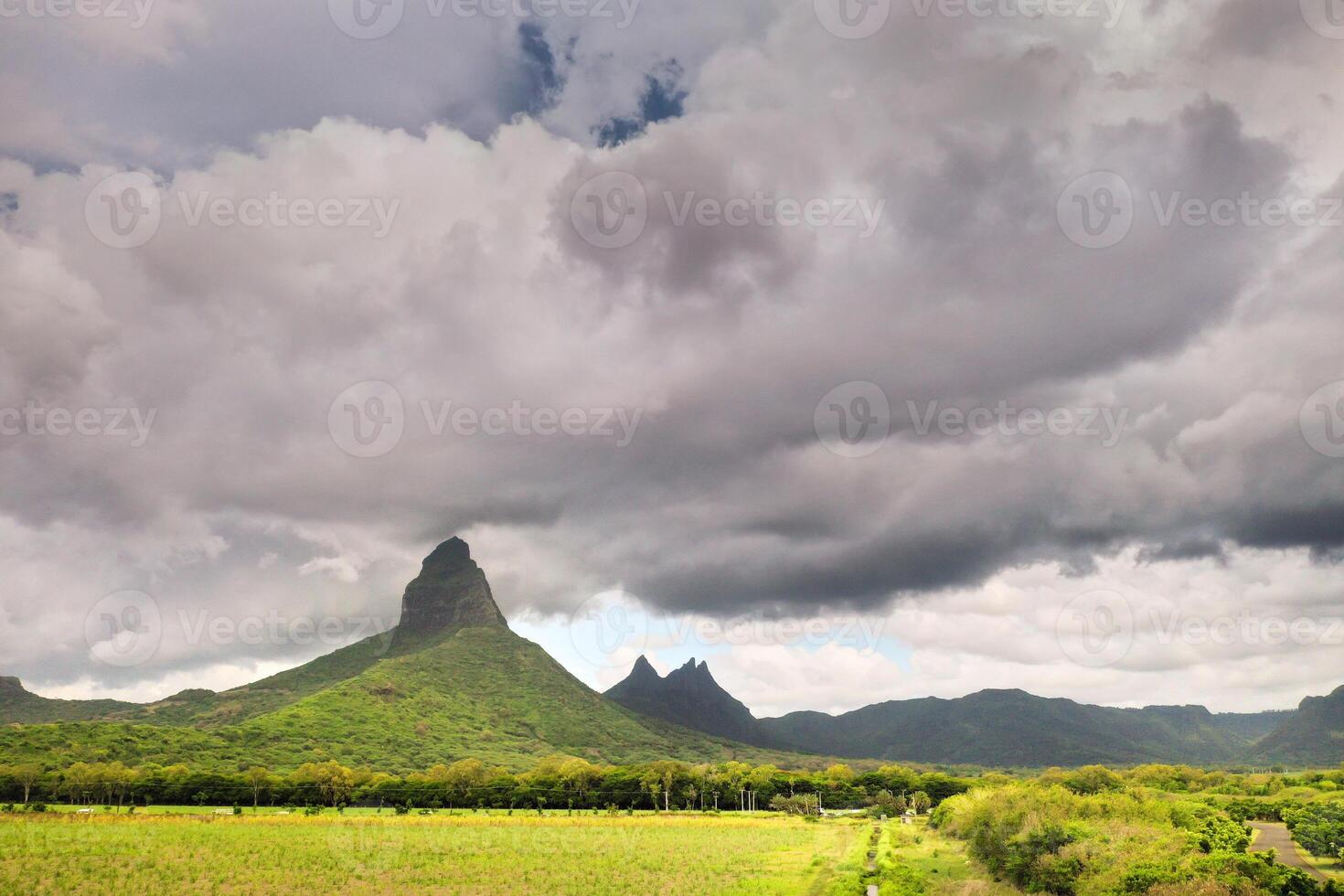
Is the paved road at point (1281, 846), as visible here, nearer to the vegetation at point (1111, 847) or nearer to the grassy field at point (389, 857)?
the vegetation at point (1111, 847)

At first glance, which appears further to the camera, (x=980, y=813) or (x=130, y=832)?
(x=130, y=832)

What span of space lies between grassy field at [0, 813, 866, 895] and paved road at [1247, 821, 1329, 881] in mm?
39240

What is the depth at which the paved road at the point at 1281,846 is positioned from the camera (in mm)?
68500

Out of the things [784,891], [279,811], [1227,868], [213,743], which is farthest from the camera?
[213,743]

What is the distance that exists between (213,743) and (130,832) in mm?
133989

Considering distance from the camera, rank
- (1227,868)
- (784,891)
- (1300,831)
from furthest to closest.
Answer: (1300,831) → (784,891) → (1227,868)

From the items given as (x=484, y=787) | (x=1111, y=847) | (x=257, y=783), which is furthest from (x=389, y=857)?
(x=484, y=787)

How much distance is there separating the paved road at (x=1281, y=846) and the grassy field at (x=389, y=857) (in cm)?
3924

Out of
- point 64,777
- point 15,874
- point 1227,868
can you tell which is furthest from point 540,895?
point 64,777

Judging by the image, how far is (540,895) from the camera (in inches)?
1944

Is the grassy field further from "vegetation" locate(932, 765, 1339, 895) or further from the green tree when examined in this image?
the green tree

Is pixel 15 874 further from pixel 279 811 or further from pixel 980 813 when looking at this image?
pixel 279 811

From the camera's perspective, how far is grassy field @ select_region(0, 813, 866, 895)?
51.5 metres

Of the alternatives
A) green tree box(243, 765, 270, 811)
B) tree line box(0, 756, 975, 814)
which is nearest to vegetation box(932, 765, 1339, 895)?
tree line box(0, 756, 975, 814)
